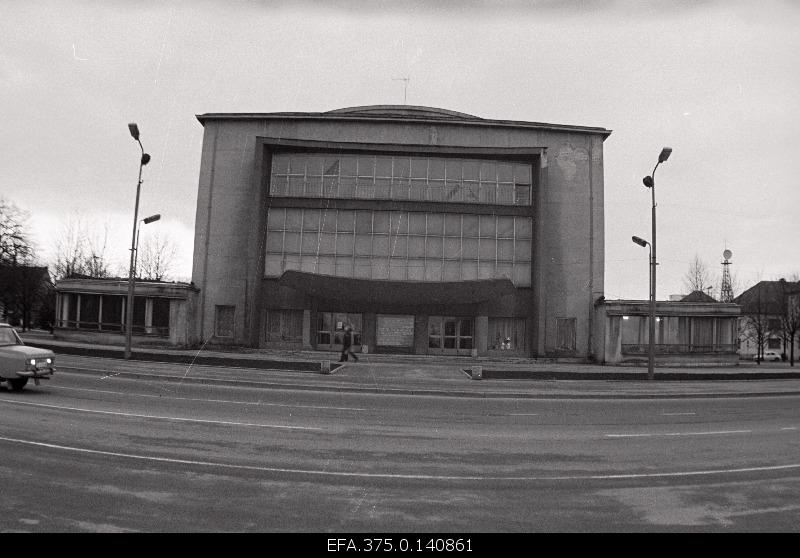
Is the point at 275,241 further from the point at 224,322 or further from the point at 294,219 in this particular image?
the point at 224,322

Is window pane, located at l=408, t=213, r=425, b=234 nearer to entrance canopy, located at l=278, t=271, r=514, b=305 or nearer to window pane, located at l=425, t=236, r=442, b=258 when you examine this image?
window pane, located at l=425, t=236, r=442, b=258

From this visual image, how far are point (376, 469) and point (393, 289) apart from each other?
93.3ft

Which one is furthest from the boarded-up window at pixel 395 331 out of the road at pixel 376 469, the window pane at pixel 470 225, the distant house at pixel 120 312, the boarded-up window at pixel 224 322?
the road at pixel 376 469

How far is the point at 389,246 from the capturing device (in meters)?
37.9

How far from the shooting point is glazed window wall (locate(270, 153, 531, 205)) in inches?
1496

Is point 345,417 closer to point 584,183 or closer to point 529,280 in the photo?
point 529,280

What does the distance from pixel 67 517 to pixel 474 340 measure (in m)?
33.3

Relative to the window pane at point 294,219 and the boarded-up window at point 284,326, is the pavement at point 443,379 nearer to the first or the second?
the boarded-up window at point 284,326

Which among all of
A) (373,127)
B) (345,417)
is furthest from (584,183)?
(345,417)

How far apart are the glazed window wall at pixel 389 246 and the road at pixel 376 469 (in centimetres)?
2337

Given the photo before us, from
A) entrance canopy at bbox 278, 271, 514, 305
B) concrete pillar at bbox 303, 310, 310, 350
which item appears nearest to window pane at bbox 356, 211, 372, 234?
entrance canopy at bbox 278, 271, 514, 305

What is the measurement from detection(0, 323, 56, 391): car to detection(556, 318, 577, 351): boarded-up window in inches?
1162

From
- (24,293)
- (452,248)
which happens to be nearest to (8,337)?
(452,248)

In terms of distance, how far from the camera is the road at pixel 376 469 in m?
5.71
